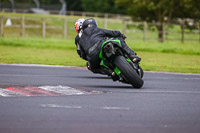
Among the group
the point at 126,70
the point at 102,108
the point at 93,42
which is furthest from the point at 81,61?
the point at 102,108

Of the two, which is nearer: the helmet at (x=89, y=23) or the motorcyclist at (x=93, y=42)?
the motorcyclist at (x=93, y=42)

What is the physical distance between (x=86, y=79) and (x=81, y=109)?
5620 millimetres

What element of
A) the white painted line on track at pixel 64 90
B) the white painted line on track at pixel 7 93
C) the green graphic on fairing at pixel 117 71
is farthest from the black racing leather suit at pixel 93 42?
the white painted line on track at pixel 7 93

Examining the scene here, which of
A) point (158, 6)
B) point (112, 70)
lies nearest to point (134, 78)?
point (112, 70)

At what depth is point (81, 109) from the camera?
9.02 metres

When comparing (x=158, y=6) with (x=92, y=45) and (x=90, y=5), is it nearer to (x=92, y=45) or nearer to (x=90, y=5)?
(x=92, y=45)

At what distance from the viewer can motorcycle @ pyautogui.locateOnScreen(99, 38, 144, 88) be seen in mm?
11766

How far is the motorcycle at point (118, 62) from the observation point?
1177cm

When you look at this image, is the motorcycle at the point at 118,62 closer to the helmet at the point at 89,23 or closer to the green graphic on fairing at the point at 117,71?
the green graphic on fairing at the point at 117,71

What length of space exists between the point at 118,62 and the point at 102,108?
2.84 m

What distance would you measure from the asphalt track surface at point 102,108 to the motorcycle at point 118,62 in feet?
0.82

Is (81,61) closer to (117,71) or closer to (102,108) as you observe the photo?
(117,71)

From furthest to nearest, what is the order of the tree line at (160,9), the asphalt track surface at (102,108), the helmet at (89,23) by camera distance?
the tree line at (160,9) → the helmet at (89,23) → the asphalt track surface at (102,108)

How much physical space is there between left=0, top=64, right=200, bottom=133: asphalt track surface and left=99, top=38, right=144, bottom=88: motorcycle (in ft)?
0.82
